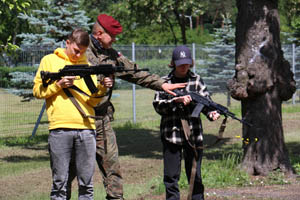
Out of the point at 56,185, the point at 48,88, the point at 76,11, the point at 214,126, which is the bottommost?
the point at 214,126

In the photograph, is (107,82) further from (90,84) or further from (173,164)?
(173,164)

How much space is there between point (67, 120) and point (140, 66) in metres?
11.1

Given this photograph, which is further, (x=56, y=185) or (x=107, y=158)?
(x=107, y=158)

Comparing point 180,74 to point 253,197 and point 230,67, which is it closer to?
point 253,197

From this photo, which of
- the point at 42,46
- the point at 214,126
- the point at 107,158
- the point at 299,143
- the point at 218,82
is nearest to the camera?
the point at 107,158

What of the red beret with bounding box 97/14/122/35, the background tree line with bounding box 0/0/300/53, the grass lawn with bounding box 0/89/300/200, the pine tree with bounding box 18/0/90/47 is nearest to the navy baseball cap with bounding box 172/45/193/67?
the red beret with bounding box 97/14/122/35

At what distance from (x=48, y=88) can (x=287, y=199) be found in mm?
3537


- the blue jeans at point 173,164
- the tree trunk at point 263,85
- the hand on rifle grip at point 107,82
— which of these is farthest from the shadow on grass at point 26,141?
the hand on rifle grip at point 107,82

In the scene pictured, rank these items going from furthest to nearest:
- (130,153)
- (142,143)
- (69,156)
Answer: (142,143)
(130,153)
(69,156)

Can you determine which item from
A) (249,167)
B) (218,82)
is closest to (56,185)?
(249,167)

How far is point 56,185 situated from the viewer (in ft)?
16.9

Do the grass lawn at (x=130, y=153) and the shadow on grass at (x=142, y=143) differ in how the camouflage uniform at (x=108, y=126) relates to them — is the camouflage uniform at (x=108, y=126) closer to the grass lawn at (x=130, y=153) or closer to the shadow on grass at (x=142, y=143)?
the grass lawn at (x=130, y=153)

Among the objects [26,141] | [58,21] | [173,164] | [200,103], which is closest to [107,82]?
[200,103]

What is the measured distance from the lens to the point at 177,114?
596 centimetres
